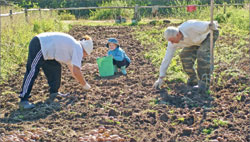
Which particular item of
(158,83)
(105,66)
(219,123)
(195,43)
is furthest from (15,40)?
(219,123)

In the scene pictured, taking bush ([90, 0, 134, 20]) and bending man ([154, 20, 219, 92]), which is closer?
bending man ([154, 20, 219, 92])

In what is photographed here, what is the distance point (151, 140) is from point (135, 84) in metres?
2.38

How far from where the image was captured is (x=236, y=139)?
13.3 ft

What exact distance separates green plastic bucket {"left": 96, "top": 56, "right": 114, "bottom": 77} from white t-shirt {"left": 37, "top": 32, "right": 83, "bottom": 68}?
1.69 m

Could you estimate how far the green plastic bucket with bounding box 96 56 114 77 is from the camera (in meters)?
7.04

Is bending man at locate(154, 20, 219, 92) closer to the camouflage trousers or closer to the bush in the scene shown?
the camouflage trousers

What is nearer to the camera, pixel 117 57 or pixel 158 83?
pixel 158 83

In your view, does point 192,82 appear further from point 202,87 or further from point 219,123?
point 219,123

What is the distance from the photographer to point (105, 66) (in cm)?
710

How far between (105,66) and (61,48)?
188 cm

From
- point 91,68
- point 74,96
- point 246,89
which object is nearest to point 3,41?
point 91,68

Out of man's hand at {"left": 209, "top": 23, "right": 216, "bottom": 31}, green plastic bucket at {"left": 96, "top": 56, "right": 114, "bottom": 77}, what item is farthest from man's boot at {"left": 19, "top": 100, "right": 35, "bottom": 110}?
man's hand at {"left": 209, "top": 23, "right": 216, "bottom": 31}

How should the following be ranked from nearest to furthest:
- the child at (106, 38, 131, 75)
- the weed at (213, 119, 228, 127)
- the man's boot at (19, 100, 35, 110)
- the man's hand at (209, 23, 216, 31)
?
the weed at (213, 119, 228, 127) < the man's boot at (19, 100, 35, 110) < the man's hand at (209, 23, 216, 31) < the child at (106, 38, 131, 75)

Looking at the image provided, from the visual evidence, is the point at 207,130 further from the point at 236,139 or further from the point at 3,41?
the point at 3,41
